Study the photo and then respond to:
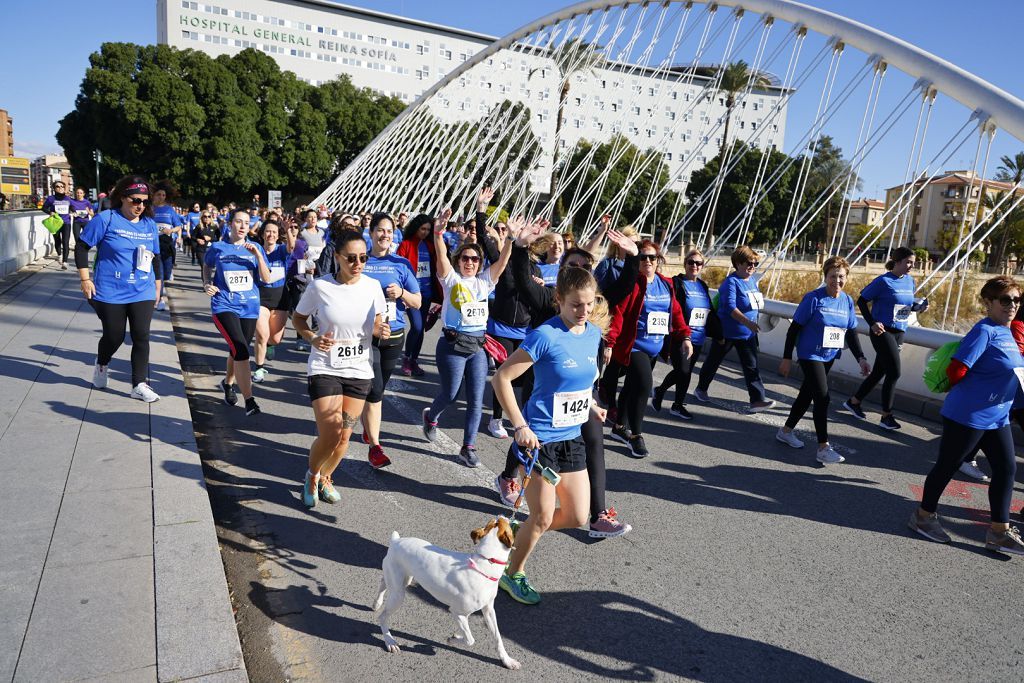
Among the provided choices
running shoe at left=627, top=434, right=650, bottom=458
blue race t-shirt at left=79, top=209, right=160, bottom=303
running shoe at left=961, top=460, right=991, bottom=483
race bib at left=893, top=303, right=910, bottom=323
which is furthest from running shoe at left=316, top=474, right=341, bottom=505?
race bib at left=893, top=303, right=910, bottom=323

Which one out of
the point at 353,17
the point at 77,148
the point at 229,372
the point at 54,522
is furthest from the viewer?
the point at 353,17

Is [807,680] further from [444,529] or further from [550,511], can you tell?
[444,529]

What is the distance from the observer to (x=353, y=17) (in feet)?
295

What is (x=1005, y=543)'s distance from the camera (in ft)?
14.1

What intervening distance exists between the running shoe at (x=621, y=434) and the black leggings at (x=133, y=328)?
172 inches

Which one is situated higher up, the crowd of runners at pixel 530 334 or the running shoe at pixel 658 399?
the crowd of runners at pixel 530 334

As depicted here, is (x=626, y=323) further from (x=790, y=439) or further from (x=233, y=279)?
(x=233, y=279)

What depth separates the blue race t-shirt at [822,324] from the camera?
593 cm

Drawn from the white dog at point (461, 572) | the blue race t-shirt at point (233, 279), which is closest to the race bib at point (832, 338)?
the white dog at point (461, 572)

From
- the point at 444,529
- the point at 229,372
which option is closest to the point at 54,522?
the point at 444,529

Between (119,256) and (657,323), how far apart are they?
15.9ft

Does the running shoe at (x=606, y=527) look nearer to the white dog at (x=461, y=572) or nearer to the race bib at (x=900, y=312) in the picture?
the white dog at (x=461, y=572)

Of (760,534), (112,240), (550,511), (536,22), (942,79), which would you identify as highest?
(536,22)

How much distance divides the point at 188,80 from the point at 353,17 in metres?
46.7
